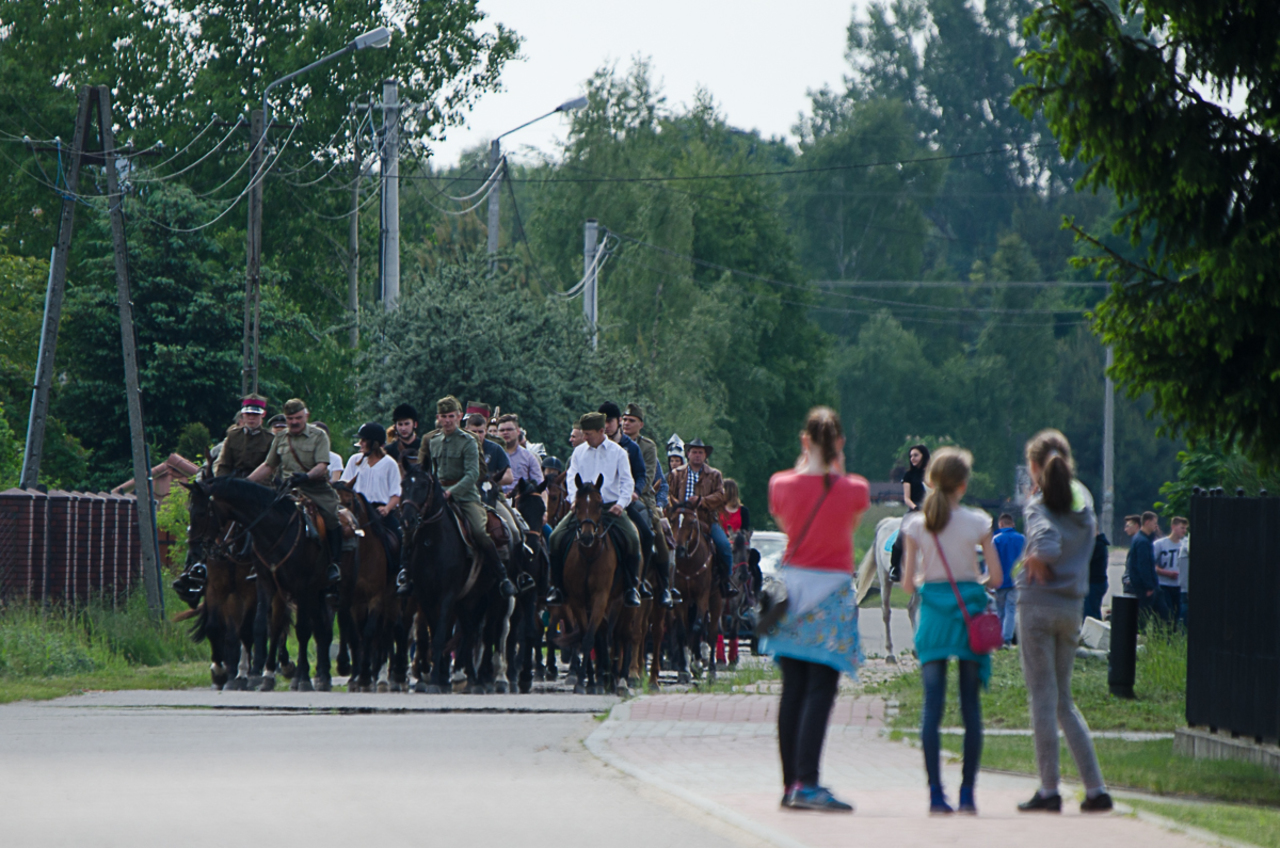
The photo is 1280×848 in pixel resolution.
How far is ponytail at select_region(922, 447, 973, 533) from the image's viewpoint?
32.2 feet

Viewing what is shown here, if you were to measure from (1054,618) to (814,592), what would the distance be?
1229 mm

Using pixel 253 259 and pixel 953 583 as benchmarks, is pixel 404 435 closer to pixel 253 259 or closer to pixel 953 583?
pixel 253 259

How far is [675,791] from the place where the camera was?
1036 cm

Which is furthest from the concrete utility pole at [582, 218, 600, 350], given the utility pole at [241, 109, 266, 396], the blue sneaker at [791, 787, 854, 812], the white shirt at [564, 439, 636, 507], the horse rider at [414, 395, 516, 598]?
the blue sneaker at [791, 787, 854, 812]

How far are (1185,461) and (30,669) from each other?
1446 cm

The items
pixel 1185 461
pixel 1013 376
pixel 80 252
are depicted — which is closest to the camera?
pixel 1185 461

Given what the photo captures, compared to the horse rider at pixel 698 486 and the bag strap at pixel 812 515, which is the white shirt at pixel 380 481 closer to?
the horse rider at pixel 698 486

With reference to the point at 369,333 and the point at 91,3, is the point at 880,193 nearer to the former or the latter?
the point at 91,3

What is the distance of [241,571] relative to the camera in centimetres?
1881

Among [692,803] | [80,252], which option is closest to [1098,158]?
[692,803]

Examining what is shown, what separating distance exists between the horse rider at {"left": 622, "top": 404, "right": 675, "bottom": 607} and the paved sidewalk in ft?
10.9

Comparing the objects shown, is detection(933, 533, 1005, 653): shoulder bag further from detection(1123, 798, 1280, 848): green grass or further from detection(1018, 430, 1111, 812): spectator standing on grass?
detection(1123, 798, 1280, 848): green grass

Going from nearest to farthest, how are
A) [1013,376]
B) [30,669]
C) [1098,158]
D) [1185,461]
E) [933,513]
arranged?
[933,513], [1098,158], [30,669], [1185,461], [1013,376]

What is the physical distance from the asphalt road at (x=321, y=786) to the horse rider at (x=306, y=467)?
355 centimetres
